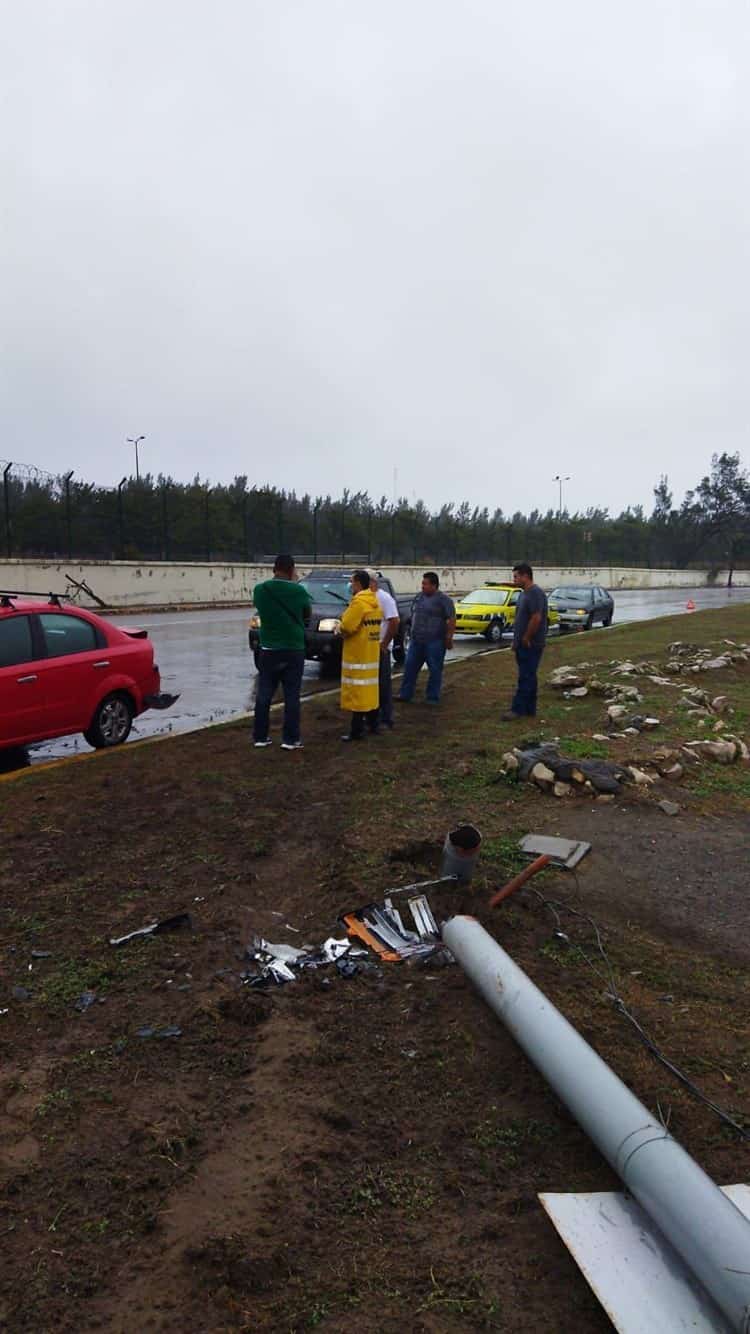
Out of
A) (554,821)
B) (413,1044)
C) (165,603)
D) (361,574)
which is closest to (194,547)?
(165,603)

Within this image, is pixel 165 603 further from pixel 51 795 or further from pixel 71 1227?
pixel 71 1227

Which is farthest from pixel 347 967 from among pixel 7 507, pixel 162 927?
pixel 7 507

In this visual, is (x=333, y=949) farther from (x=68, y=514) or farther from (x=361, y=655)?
(x=68, y=514)

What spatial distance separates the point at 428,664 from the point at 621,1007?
7.29m

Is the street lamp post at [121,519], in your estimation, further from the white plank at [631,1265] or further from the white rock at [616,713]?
the white plank at [631,1265]

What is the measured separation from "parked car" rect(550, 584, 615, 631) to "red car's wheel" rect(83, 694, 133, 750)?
60.1 ft


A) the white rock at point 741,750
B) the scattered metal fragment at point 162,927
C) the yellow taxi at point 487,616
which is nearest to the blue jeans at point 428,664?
the white rock at point 741,750

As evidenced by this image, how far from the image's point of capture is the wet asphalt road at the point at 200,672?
986 cm

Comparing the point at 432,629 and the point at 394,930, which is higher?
the point at 432,629

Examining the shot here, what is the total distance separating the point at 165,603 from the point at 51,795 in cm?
2405

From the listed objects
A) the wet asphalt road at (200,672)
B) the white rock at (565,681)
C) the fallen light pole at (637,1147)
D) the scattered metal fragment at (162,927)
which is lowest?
the wet asphalt road at (200,672)

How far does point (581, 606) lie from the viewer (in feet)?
84.7

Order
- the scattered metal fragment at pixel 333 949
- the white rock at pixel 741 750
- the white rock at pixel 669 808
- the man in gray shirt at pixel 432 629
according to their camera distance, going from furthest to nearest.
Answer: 1. the man in gray shirt at pixel 432 629
2. the white rock at pixel 741 750
3. the white rock at pixel 669 808
4. the scattered metal fragment at pixel 333 949

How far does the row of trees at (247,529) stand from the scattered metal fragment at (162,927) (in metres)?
23.7
